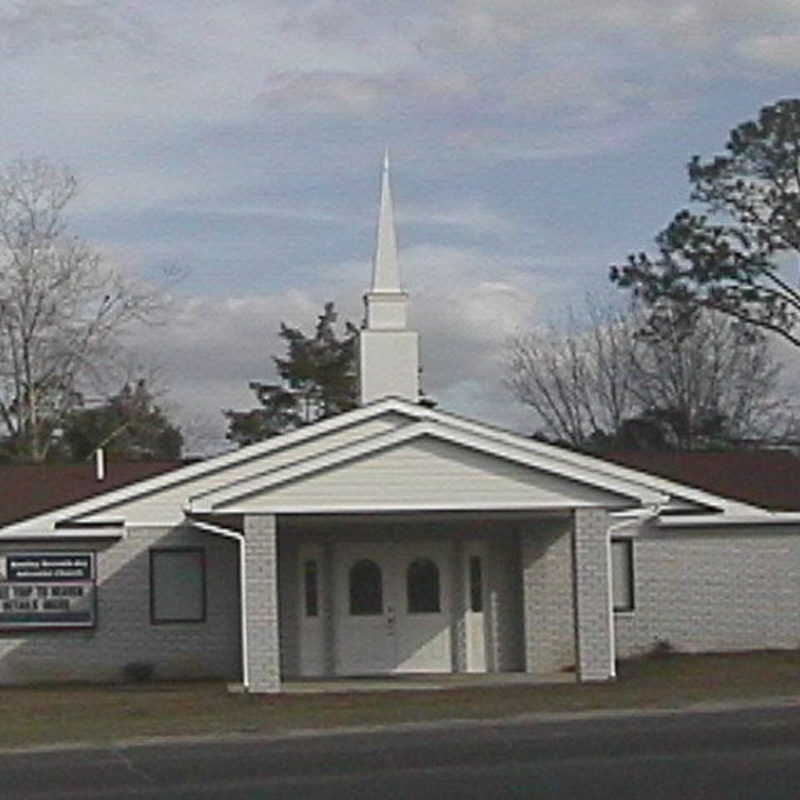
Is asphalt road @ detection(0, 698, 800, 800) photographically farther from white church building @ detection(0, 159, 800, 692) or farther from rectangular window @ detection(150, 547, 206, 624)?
rectangular window @ detection(150, 547, 206, 624)

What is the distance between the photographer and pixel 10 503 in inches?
1478

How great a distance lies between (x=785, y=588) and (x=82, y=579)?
12345mm

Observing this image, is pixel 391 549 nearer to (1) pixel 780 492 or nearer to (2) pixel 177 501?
(2) pixel 177 501

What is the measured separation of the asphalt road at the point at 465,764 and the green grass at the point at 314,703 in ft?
5.37

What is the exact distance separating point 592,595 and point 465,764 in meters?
12.1

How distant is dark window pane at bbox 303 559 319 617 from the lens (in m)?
35.0

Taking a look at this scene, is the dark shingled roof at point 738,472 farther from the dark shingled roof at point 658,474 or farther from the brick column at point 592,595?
the brick column at point 592,595

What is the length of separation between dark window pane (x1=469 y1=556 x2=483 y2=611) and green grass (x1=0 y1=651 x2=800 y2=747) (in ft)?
9.71

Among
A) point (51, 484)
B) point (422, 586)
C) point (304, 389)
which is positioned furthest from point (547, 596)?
point (304, 389)

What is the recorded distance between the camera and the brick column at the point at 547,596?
34.8 metres

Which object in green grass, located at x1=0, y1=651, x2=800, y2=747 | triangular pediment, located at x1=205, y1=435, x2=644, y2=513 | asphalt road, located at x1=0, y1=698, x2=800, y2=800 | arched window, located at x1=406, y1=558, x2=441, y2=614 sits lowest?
green grass, located at x1=0, y1=651, x2=800, y2=747

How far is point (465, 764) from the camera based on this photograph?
1894 cm

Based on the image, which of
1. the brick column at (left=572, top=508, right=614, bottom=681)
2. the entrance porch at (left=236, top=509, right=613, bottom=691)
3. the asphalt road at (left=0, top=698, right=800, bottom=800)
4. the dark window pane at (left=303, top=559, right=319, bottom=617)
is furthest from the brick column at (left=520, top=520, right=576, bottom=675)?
the asphalt road at (left=0, top=698, right=800, bottom=800)

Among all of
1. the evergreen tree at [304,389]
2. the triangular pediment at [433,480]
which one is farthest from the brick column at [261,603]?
the evergreen tree at [304,389]
